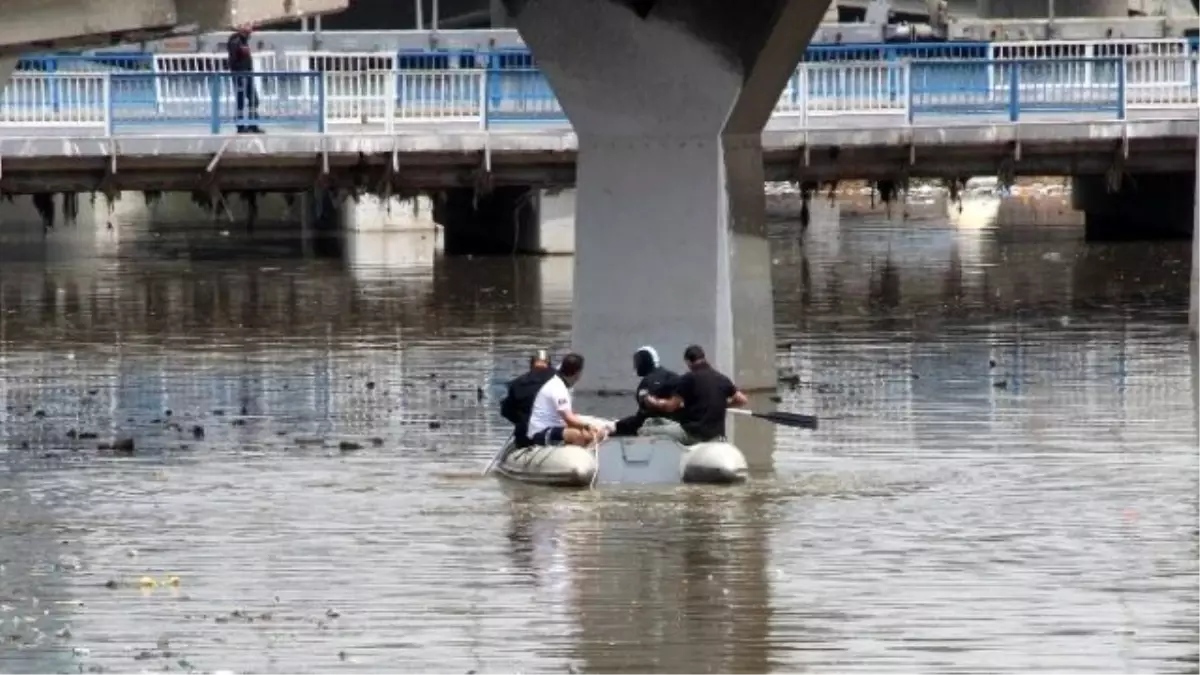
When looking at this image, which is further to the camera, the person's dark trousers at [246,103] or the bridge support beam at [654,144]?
the person's dark trousers at [246,103]

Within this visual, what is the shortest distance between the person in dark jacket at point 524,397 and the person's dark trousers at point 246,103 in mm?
19017

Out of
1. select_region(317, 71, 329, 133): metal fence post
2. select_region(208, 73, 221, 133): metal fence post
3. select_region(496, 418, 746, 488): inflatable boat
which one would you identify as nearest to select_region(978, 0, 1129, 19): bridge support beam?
select_region(317, 71, 329, 133): metal fence post

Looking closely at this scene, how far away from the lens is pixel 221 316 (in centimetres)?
3856

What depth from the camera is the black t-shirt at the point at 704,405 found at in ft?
69.5

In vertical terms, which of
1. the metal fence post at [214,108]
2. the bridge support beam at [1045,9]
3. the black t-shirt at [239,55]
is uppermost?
the bridge support beam at [1045,9]

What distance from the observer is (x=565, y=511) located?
1970 cm

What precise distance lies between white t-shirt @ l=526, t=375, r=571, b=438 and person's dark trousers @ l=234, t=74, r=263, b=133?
63.7ft

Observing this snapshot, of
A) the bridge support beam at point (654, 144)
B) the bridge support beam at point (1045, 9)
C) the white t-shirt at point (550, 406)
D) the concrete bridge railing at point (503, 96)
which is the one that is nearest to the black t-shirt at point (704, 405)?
the white t-shirt at point (550, 406)

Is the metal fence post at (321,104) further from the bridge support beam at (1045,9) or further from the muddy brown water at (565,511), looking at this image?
the bridge support beam at (1045,9)

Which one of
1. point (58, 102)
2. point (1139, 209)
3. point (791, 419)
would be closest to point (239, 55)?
point (58, 102)

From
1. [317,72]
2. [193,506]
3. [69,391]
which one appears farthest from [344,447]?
[317,72]

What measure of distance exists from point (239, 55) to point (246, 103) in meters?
2.00

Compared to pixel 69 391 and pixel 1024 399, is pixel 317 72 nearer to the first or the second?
pixel 69 391

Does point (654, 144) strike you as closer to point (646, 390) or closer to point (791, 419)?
point (791, 419)
